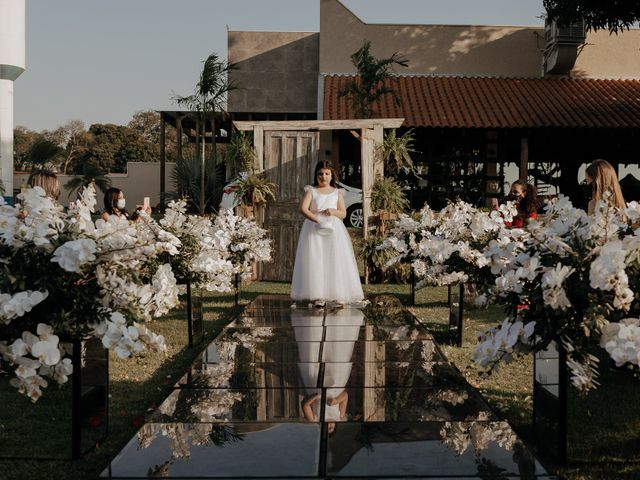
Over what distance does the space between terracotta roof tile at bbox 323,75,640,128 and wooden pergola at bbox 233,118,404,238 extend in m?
5.47

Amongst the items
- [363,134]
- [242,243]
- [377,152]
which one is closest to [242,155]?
[363,134]

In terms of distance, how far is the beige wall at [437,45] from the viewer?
24.5 m

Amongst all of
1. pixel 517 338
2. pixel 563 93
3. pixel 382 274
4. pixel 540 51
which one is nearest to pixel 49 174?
pixel 517 338

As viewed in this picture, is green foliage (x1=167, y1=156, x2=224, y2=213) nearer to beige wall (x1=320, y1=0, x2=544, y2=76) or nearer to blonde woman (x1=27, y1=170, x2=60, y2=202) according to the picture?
beige wall (x1=320, y1=0, x2=544, y2=76)

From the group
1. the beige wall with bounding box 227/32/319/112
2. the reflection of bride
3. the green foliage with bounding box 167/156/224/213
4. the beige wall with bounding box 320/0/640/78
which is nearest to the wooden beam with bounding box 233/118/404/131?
the reflection of bride

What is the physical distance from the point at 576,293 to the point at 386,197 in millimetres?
10908

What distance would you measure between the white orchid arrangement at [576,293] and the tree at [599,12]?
53.3 feet

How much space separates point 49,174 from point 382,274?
8.37 meters

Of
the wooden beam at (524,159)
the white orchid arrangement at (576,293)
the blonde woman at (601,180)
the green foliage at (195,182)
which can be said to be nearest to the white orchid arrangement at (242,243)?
the blonde woman at (601,180)

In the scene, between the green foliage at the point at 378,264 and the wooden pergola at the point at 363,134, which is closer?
the green foliage at the point at 378,264

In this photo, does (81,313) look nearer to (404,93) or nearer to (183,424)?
(183,424)

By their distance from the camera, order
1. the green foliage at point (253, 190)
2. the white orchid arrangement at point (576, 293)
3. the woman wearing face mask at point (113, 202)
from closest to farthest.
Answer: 1. the white orchid arrangement at point (576, 293)
2. the woman wearing face mask at point (113, 202)
3. the green foliage at point (253, 190)

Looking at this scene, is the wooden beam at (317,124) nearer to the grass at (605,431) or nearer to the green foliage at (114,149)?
the grass at (605,431)

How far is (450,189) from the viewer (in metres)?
22.0
